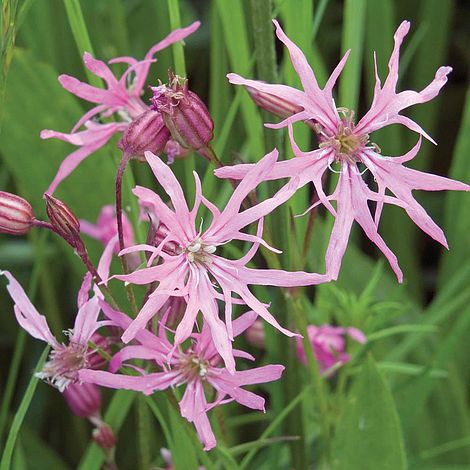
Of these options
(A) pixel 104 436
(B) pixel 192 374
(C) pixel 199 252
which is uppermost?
(C) pixel 199 252

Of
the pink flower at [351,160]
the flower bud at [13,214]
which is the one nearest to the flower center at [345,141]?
the pink flower at [351,160]

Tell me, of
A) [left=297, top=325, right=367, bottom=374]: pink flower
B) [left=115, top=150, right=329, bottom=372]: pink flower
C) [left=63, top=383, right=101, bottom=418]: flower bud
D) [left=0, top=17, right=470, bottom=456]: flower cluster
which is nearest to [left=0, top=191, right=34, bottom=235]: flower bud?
[left=0, top=17, right=470, bottom=456]: flower cluster

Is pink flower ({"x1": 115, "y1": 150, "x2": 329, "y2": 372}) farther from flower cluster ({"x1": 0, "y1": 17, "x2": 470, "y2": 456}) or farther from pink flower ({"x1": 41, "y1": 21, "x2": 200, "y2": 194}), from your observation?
pink flower ({"x1": 41, "y1": 21, "x2": 200, "y2": 194})

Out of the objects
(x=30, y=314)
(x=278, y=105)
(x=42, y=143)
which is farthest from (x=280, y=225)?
(x=42, y=143)

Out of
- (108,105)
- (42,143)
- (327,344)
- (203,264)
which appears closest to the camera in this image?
(203,264)

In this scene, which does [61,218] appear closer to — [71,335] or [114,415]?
[71,335]

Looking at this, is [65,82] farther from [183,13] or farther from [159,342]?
[183,13]

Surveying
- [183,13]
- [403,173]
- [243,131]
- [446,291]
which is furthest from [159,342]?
[183,13]
